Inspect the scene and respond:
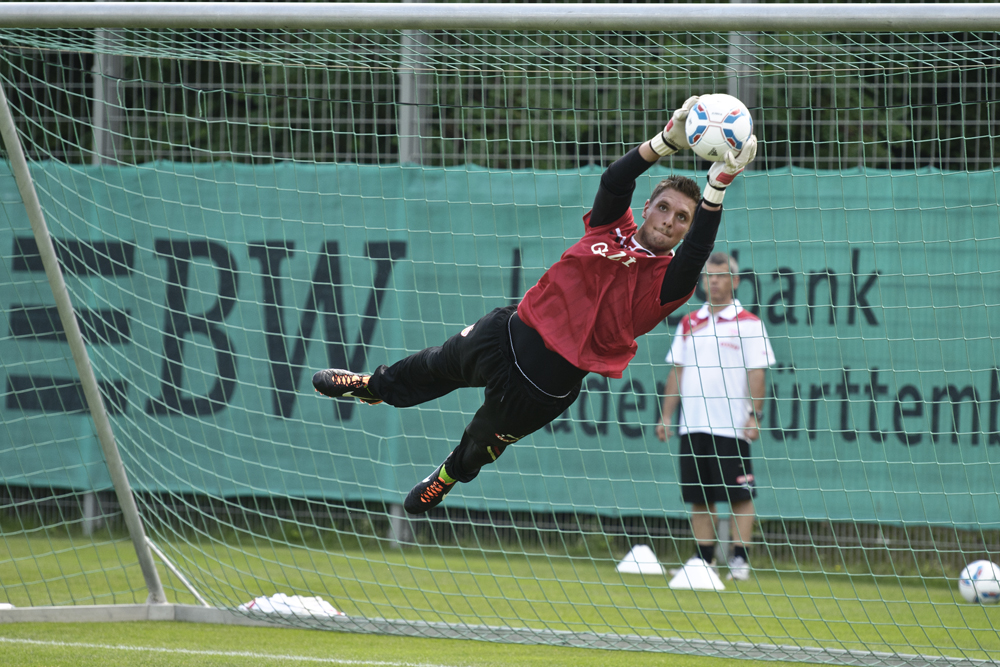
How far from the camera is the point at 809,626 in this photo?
5180 mm

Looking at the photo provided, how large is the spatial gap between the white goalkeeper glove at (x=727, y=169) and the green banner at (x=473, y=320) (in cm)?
284

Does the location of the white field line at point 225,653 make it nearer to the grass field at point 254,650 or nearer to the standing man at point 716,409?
the grass field at point 254,650

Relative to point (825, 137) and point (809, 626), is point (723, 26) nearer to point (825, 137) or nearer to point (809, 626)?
point (809, 626)

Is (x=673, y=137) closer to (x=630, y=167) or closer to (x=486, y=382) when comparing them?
(x=630, y=167)

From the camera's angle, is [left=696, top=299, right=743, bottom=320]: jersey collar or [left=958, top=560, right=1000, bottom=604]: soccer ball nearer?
[left=958, top=560, right=1000, bottom=604]: soccer ball

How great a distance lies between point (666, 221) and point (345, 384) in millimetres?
1398

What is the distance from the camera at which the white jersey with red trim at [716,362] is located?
597 centimetres

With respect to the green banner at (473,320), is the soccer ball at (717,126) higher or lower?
higher

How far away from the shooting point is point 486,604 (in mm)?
5523

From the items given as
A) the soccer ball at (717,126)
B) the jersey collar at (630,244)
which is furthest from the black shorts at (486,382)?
the soccer ball at (717,126)

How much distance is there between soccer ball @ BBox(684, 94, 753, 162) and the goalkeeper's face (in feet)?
1.41

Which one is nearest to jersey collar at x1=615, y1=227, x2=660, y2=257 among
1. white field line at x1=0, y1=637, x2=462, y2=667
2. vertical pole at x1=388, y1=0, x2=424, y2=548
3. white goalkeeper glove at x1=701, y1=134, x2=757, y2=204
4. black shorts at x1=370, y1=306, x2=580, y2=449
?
white goalkeeper glove at x1=701, y1=134, x2=757, y2=204

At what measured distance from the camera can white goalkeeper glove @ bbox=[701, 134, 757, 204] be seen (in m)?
3.05

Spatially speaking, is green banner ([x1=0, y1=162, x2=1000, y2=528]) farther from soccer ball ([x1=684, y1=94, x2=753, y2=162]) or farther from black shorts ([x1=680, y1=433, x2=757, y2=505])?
soccer ball ([x1=684, y1=94, x2=753, y2=162])
